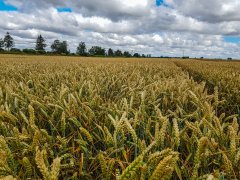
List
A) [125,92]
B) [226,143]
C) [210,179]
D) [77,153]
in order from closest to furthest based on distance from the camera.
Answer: [210,179], [226,143], [77,153], [125,92]

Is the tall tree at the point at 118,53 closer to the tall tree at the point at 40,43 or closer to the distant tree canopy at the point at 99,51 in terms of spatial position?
the distant tree canopy at the point at 99,51

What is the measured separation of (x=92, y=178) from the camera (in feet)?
4.61

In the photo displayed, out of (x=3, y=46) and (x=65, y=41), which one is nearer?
(x=3, y=46)

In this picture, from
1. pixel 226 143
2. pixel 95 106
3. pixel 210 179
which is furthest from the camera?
pixel 95 106

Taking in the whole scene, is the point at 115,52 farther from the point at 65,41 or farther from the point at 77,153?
the point at 77,153

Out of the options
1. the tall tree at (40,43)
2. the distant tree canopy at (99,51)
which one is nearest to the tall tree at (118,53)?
the distant tree canopy at (99,51)

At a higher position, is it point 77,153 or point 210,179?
point 210,179

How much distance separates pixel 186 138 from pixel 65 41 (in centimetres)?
15882

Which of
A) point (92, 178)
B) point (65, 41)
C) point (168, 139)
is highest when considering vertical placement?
point (65, 41)

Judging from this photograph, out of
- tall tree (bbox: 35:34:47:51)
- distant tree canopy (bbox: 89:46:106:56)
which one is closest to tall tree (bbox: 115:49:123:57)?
distant tree canopy (bbox: 89:46:106:56)

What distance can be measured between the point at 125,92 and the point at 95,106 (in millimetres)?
1047

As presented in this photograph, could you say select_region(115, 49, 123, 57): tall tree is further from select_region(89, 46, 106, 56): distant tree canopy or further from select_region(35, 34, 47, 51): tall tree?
select_region(35, 34, 47, 51): tall tree

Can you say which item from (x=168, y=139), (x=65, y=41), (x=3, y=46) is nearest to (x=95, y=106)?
(x=168, y=139)

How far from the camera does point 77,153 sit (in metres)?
1.64
